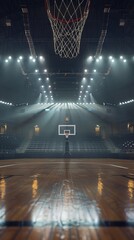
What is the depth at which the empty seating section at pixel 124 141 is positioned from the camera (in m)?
36.5

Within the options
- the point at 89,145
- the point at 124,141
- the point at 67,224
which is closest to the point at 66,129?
the point at 89,145

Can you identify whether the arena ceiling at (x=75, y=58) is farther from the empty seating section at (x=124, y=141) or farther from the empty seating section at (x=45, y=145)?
the empty seating section at (x=45, y=145)

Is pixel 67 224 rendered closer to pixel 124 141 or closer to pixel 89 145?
pixel 89 145

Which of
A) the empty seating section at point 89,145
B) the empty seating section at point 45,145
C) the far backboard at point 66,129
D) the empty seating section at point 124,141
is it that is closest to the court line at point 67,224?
the far backboard at point 66,129

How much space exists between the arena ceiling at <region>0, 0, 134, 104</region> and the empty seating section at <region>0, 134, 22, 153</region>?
514 centimetres

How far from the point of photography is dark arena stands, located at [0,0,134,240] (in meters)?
5.18

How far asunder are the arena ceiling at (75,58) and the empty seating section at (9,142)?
514 centimetres

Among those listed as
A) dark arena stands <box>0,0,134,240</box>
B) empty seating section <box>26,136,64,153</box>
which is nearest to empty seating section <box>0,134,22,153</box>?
dark arena stands <box>0,0,134,240</box>

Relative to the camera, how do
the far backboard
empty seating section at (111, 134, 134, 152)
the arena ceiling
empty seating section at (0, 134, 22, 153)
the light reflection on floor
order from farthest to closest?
empty seating section at (111, 134, 134, 152)
empty seating section at (0, 134, 22, 153)
the far backboard
the arena ceiling
the light reflection on floor

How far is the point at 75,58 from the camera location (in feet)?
80.2

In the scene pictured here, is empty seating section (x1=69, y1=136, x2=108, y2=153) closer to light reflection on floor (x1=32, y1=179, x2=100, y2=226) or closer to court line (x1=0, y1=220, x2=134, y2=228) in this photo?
light reflection on floor (x1=32, y1=179, x2=100, y2=226)

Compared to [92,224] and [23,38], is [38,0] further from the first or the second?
[92,224]

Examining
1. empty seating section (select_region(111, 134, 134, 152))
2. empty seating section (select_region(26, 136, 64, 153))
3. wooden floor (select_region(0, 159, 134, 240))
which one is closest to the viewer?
wooden floor (select_region(0, 159, 134, 240))

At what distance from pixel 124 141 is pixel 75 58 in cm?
1749
